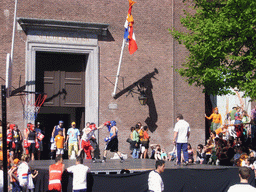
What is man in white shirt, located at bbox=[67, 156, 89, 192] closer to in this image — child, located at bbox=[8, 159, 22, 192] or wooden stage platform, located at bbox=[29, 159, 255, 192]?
wooden stage platform, located at bbox=[29, 159, 255, 192]

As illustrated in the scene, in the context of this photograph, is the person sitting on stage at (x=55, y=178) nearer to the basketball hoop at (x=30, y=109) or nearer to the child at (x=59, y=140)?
the child at (x=59, y=140)

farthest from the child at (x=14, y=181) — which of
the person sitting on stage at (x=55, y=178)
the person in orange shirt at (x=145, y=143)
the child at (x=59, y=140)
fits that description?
the person in orange shirt at (x=145, y=143)

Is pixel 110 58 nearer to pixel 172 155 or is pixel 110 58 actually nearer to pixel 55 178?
pixel 172 155

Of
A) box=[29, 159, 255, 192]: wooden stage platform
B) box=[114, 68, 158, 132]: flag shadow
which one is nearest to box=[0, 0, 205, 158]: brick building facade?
box=[114, 68, 158, 132]: flag shadow

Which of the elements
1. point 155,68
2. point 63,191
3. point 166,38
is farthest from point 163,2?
point 63,191

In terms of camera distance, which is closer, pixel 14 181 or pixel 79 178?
pixel 79 178

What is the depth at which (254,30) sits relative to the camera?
17609 mm

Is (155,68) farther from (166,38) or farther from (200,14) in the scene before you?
(200,14)

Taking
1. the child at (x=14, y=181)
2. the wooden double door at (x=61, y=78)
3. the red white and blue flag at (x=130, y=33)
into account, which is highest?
the red white and blue flag at (x=130, y=33)

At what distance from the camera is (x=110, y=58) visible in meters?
22.0

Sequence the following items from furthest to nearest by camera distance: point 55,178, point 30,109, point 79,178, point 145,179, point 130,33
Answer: point 130,33, point 30,109, point 145,179, point 55,178, point 79,178

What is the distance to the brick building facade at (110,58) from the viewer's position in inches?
811

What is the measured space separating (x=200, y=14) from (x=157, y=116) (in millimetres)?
5814

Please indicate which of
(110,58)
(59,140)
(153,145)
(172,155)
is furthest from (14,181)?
(110,58)
